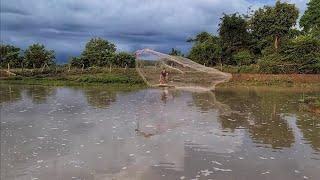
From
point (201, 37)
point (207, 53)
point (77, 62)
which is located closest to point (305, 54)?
point (207, 53)

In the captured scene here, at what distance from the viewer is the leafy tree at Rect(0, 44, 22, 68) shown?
48875mm

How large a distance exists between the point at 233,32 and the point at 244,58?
13.5 feet

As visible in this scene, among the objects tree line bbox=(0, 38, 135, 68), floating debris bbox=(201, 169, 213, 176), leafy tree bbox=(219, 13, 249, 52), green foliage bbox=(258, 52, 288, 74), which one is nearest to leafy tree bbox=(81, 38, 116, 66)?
tree line bbox=(0, 38, 135, 68)

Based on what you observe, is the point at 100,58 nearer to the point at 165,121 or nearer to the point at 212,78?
the point at 212,78

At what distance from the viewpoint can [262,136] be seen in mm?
13945

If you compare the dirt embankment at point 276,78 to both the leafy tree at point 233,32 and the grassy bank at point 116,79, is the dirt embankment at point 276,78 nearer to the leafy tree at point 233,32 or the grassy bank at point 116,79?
the grassy bank at point 116,79

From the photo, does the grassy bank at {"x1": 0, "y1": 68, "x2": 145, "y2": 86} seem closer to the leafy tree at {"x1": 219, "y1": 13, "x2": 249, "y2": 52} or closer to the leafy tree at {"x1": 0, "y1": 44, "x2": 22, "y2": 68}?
the leafy tree at {"x1": 0, "y1": 44, "x2": 22, "y2": 68}

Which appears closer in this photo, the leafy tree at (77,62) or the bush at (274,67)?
the bush at (274,67)

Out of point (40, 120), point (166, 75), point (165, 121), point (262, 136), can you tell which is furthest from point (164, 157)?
point (166, 75)

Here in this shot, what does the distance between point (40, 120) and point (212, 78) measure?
44.2 feet

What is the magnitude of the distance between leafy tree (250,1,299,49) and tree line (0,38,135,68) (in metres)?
13.9

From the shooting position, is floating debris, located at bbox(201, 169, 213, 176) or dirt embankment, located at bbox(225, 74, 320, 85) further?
dirt embankment, located at bbox(225, 74, 320, 85)

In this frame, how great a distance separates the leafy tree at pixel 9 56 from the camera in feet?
160

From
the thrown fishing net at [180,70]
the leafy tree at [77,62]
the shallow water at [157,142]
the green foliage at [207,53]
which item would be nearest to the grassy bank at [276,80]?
the green foliage at [207,53]
